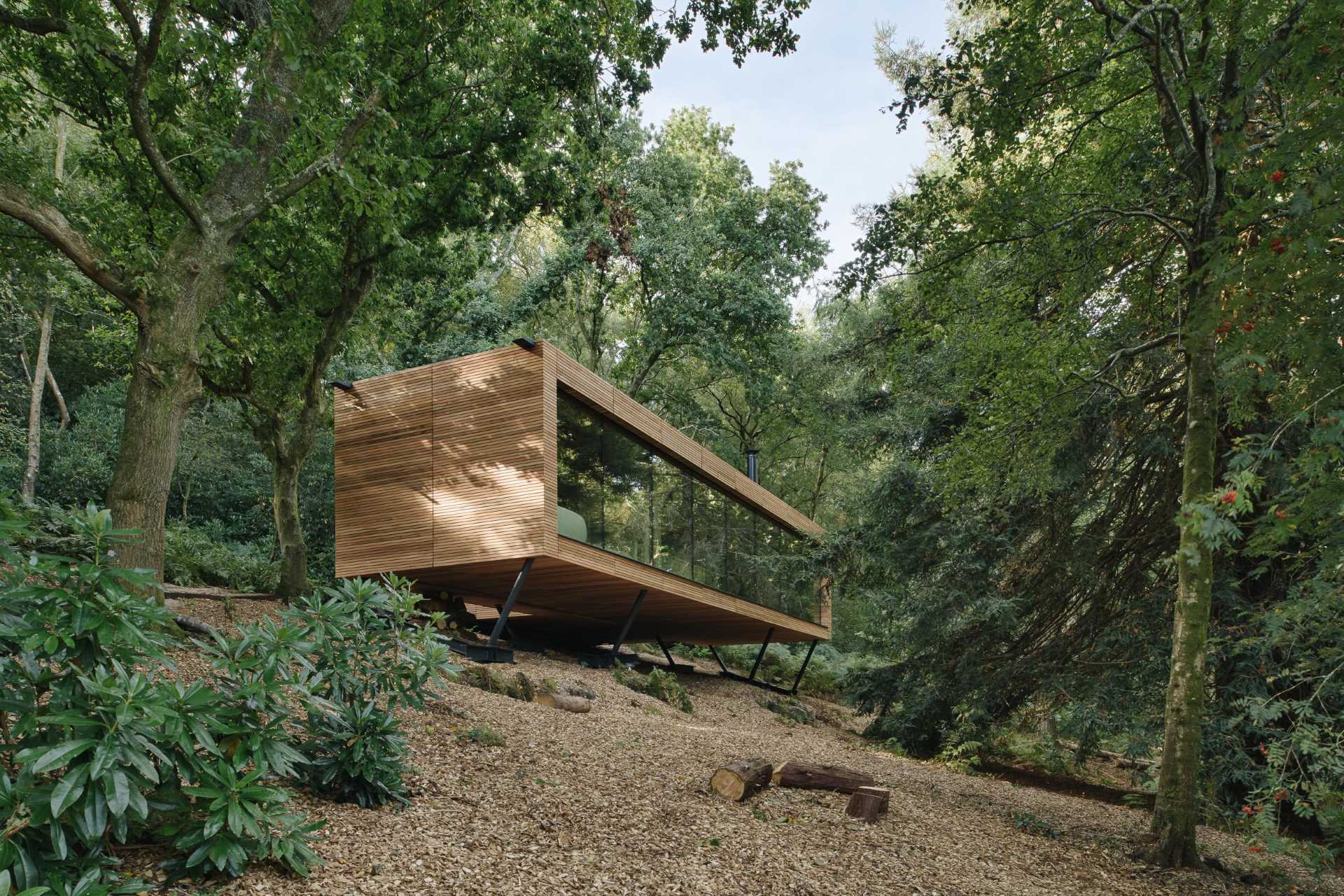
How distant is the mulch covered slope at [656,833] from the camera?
3760 mm

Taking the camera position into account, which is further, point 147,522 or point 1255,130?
point 1255,130

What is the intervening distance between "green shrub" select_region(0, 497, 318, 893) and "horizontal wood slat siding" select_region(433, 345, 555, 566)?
641 centimetres

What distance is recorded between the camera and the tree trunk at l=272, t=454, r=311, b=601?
1084 cm

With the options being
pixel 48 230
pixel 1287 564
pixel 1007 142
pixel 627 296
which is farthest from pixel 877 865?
Answer: pixel 627 296

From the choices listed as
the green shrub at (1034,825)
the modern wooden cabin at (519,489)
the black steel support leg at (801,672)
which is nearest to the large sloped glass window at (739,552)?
the modern wooden cabin at (519,489)

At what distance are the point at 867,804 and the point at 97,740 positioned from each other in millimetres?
4627

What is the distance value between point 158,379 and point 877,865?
19.9 ft

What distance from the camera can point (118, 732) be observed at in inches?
101

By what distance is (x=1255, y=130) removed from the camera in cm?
868

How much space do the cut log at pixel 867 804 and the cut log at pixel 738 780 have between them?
62 centimetres

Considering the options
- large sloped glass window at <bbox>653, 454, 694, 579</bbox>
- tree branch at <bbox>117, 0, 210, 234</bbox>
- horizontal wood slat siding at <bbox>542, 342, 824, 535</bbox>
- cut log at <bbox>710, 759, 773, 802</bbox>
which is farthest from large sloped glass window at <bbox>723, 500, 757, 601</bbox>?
tree branch at <bbox>117, 0, 210, 234</bbox>

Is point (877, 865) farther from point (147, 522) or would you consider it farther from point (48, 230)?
point (48, 230)

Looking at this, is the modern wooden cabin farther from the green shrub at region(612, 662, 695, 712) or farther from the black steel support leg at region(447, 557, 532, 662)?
the green shrub at region(612, 662, 695, 712)

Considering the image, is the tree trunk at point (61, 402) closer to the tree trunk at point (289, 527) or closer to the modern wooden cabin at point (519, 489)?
the tree trunk at point (289, 527)
